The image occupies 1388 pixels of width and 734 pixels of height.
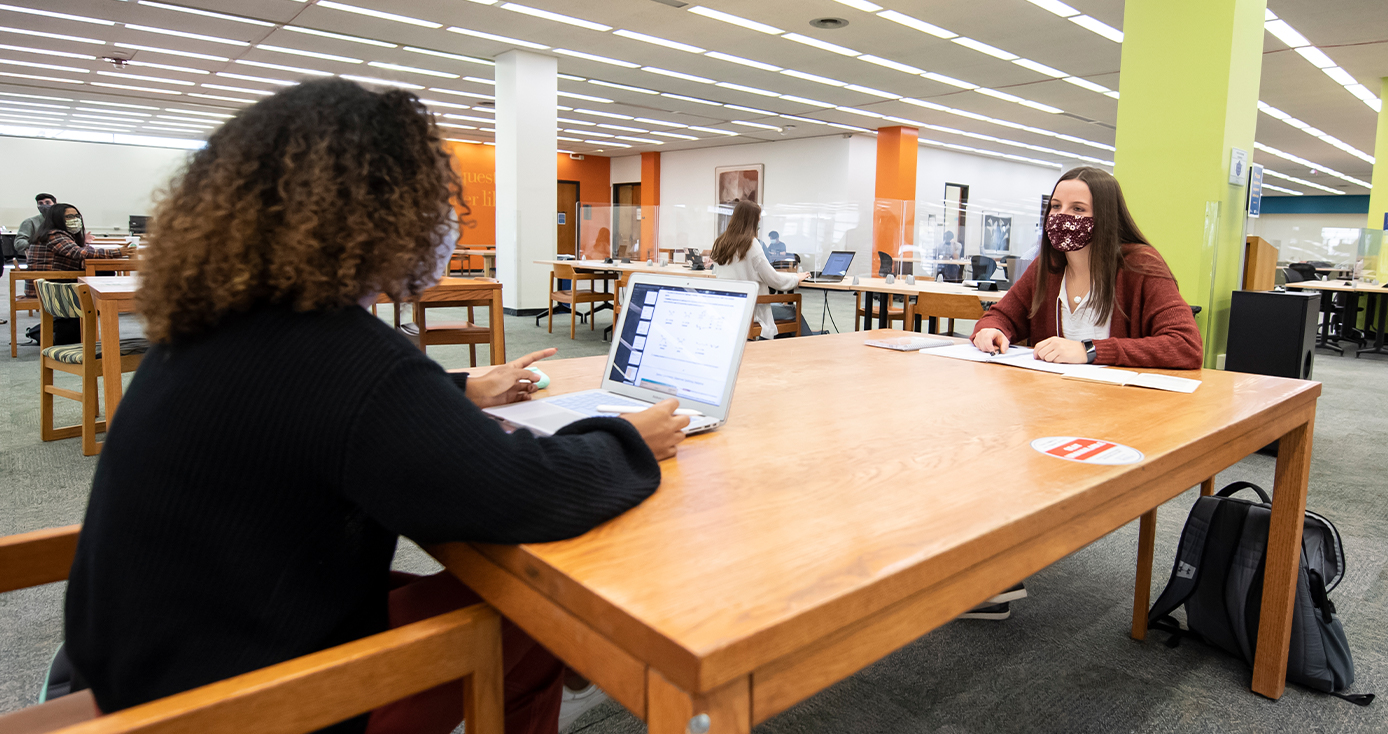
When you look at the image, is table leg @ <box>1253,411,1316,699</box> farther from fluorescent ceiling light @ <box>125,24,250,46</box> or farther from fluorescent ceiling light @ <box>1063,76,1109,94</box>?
fluorescent ceiling light @ <box>125,24,250,46</box>


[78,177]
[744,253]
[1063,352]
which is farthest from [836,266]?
[78,177]

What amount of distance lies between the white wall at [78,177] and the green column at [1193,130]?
1638cm

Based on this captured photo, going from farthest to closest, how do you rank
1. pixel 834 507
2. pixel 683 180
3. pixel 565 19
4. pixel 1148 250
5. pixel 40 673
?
pixel 683 180 → pixel 565 19 → pixel 1148 250 → pixel 40 673 → pixel 834 507

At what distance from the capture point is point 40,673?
5.25 ft

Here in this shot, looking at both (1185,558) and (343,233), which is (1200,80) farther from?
(343,233)

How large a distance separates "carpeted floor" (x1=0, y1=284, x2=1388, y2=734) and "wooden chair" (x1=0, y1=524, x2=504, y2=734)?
0.84 metres

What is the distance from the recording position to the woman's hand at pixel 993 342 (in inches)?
75.2

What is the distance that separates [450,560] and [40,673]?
1.44 m

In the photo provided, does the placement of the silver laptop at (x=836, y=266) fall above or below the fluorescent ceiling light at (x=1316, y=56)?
below

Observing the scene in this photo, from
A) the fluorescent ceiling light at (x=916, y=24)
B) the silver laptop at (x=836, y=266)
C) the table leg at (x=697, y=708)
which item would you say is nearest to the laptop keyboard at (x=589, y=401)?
the table leg at (x=697, y=708)

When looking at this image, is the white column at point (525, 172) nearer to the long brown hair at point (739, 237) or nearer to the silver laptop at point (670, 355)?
the long brown hair at point (739, 237)

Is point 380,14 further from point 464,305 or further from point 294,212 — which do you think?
point 294,212

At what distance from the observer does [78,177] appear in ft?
49.6

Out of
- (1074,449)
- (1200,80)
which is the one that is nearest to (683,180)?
(1200,80)
